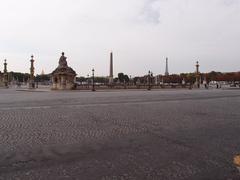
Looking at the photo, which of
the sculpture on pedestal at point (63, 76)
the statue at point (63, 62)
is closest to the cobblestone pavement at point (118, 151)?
the sculpture on pedestal at point (63, 76)

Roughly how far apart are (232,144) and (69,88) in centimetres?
4393

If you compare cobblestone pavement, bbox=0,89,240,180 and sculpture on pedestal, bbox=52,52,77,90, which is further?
sculpture on pedestal, bbox=52,52,77,90

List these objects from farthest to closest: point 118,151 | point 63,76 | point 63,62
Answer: point 63,62
point 63,76
point 118,151

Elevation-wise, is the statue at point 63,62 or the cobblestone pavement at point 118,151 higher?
the statue at point 63,62

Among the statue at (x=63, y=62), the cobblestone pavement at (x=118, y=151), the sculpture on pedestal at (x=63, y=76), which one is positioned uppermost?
the statue at (x=63, y=62)

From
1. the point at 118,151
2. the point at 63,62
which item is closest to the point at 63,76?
the point at 63,62

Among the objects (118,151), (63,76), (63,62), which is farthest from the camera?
(63,62)

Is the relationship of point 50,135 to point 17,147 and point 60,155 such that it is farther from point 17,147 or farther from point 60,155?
point 60,155

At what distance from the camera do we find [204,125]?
974 centimetres

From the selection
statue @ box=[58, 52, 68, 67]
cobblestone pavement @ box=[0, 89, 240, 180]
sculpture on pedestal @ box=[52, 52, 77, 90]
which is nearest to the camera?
cobblestone pavement @ box=[0, 89, 240, 180]

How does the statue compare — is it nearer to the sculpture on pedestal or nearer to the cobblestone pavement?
the sculpture on pedestal

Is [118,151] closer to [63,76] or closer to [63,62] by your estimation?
[63,76]

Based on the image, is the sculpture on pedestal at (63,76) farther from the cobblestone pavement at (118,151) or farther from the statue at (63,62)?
the cobblestone pavement at (118,151)

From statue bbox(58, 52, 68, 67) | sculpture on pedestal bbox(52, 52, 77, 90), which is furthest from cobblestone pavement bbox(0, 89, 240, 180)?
statue bbox(58, 52, 68, 67)
